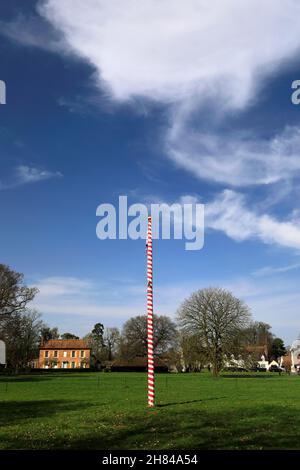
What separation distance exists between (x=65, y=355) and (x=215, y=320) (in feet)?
235

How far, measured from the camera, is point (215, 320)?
71.6 m

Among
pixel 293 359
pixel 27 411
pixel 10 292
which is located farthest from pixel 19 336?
pixel 293 359

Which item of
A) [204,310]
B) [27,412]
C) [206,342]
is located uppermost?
[204,310]

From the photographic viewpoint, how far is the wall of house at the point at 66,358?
432 feet

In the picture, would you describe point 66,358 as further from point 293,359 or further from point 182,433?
point 182,433

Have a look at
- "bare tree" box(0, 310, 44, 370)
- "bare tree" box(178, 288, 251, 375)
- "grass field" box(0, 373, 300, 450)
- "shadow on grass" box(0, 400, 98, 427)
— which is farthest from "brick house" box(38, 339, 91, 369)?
"grass field" box(0, 373, 300, 450)

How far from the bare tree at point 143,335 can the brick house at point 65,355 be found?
14628 millimetres

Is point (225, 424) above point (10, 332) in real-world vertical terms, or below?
below

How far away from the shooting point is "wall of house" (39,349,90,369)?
5182 inches
